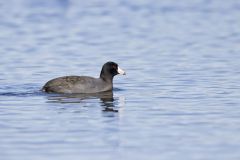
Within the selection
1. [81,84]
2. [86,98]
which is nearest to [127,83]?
[81,84]

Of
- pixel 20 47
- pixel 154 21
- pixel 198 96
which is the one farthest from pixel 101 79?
pixel 154 21

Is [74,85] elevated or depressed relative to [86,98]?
elevated

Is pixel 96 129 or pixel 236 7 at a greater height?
pixel 236 7

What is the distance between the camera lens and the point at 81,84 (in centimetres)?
1875

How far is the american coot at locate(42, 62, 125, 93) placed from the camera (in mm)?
18516

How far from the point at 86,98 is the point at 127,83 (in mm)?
2443

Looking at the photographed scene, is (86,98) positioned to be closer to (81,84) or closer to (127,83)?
(81,84)

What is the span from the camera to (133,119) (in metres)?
15.2

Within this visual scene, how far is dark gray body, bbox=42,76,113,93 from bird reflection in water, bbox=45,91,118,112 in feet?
0.57

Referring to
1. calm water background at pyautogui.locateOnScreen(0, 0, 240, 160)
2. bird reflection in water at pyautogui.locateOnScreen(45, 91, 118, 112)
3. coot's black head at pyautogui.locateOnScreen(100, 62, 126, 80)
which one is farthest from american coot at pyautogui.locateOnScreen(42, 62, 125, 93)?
calm water background at pyautogui.locateOnScreen(0, 0, 240, 160)

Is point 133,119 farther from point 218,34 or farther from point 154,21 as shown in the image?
point 154,21

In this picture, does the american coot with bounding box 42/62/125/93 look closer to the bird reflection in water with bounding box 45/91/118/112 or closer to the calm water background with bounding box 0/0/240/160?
the bird reflection in water with bounding box 45/91/118/112

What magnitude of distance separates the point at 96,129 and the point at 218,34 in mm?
17037

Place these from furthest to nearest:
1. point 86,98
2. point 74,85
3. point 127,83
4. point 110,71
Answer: point 127,83 → point 110,71 → point 74,85 → point 86,98
